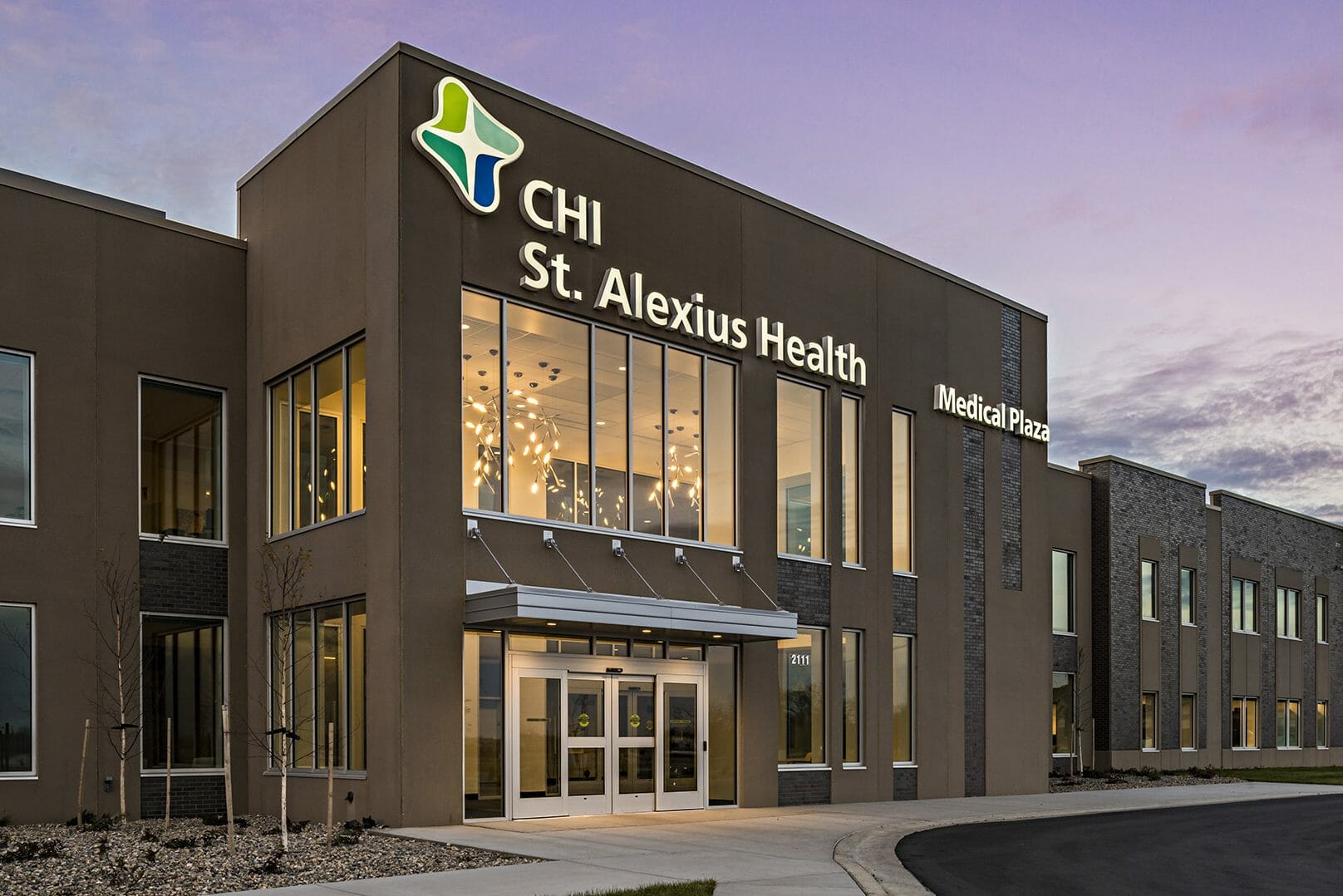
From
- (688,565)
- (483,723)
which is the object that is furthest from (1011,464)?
(483,723)

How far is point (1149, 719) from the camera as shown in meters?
40.2

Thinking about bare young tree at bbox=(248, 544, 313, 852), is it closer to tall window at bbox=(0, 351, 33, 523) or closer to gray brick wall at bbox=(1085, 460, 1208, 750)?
tall window at bbox=(0, 351, 33, 523)

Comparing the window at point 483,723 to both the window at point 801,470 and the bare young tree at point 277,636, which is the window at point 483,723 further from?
the window at point 801,470

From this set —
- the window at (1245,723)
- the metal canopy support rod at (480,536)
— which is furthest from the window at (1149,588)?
the metal canopy support rod at (480,536)

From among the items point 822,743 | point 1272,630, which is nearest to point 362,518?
point 822,743

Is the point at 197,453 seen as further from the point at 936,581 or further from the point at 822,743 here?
the point at 936,581

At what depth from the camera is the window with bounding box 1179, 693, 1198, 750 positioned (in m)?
41.5

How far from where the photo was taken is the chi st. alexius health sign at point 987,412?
27.5 meters

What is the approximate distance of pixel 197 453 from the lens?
21.8 meters

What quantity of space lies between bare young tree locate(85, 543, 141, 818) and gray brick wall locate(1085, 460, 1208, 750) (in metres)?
27.3

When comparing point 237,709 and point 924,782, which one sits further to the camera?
point 924,782

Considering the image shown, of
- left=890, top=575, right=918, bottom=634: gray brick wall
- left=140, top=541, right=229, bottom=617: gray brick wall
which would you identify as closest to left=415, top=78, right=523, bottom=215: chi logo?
left=140, top=541, right=229, bottom=617: gray brick wall

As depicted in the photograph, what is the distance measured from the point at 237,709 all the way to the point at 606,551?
622cm

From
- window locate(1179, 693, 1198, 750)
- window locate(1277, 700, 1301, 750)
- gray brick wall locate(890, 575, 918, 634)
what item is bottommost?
window locate(1277, 700, 1301, 750)
